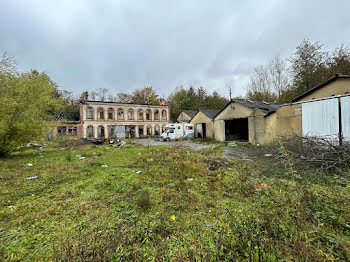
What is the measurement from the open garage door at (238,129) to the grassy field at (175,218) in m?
12.8

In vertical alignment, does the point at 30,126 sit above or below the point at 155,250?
above

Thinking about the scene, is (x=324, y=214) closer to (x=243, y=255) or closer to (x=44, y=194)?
(x=243, y=255)

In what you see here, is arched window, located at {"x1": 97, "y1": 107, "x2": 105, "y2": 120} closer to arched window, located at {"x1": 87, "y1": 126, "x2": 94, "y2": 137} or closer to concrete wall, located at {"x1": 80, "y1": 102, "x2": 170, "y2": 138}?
concrete wall, located at {"x1": 80, "y1": 102, "x2": 170, "y2": 138}

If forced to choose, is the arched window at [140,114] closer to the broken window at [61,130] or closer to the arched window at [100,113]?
the arched window at [100,113]

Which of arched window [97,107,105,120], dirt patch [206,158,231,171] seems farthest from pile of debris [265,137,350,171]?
arched window [97,107,105,120]

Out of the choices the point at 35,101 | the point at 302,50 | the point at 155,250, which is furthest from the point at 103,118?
the point at 302,50

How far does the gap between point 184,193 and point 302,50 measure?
20.9 m

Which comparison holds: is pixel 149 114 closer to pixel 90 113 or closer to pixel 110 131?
pixel 110 131

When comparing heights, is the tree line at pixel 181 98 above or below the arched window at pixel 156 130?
above

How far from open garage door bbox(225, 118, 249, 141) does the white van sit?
16.2 ft

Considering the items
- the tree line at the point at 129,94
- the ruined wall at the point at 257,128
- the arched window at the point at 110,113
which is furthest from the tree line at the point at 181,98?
the ruined wall at the point at 257,128

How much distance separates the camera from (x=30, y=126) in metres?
7.92

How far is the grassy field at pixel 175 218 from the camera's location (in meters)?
1.65

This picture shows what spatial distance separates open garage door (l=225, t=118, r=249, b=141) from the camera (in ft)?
56.3
